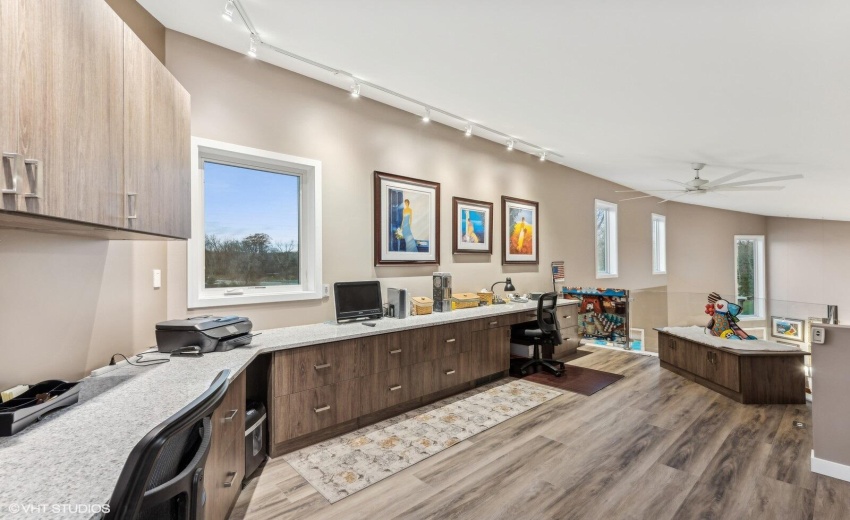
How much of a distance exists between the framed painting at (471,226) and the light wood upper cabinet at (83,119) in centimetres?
319

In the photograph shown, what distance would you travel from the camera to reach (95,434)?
1.21 metres

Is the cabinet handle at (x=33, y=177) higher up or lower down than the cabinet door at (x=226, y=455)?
higher up

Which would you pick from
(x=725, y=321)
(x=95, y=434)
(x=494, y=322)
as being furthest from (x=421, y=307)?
(x=725, y=321)

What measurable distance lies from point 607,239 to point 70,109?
7.78 m

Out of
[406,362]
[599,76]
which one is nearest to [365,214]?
[406,362]

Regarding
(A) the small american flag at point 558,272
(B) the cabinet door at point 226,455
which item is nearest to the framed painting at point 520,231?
(A) the small american flag at point 558,272

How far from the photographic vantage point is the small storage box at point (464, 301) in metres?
4.27

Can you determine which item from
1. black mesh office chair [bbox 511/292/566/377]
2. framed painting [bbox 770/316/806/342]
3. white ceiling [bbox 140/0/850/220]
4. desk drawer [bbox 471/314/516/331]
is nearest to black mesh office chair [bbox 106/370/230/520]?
white ceiling [bbox 140/0/850/220]

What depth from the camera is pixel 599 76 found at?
2.95m

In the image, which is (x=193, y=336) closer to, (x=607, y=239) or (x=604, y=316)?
(x=604, y=316)

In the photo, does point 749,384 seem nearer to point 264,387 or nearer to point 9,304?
point 264,387

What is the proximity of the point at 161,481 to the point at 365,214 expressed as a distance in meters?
2.95

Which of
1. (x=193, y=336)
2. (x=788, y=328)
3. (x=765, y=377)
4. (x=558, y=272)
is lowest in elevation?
(x=765, y=377)

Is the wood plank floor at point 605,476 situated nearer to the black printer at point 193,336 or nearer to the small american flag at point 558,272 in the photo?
the black printer at point 193,336
